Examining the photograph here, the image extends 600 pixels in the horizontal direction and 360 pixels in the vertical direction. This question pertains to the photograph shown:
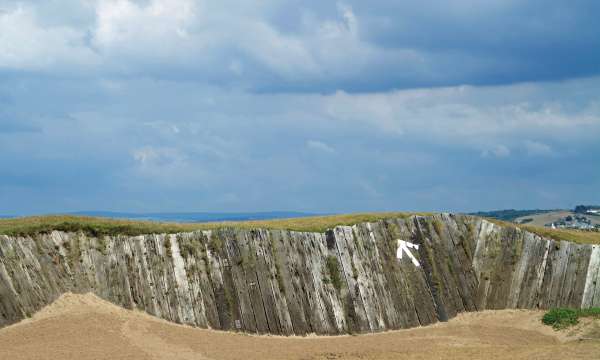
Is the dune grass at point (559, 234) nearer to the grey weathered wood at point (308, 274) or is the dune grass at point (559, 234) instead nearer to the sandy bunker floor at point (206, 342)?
the grey weathered wood at point (308, 274)

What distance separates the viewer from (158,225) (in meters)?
31.8

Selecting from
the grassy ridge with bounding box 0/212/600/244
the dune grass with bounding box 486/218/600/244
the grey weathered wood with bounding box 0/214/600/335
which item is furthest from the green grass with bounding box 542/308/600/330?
the grassy ridge with bounding box 0/212/600/244

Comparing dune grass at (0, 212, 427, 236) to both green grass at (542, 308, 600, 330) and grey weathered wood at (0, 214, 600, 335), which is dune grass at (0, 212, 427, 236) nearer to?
grey weathered wood at (0, 214, 600, 335)

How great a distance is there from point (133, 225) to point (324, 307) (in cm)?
885

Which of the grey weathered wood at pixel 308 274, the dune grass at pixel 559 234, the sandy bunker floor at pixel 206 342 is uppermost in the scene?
the dune grass at pixel 559 234

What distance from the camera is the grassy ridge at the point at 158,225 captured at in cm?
2865

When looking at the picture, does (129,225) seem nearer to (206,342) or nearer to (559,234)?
(206,342)

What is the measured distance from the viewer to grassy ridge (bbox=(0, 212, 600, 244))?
94.0ft

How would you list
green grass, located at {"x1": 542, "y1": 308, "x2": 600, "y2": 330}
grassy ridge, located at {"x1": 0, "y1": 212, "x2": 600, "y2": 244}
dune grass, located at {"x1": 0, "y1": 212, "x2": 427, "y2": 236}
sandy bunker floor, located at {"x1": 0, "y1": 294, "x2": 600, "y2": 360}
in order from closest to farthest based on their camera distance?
sandy bunker floor, located at {"x1": 0, "y1": 294, "x2": 600, "y2": 360} < dune grass, located at {"x1": 0, "y1": 212, "x2": 427, "y2": 236} < grassy ridge, located at {"x1": 0, "y1": 212, "x2": 600, "y2": 244} < green grass, located at {"x1": 542, "y1": 308, "x2": 600, "y2": 330}

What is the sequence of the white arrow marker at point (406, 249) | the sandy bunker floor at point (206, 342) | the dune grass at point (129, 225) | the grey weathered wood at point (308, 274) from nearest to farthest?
the sandy bunker floor at point (206, 342)
the grey weathered wood at point (308, 274)
the dune grass at point (129, 225)
the white arrow marker at point (406, 249)

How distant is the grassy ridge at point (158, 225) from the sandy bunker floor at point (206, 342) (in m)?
3.10

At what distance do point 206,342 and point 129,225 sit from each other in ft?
21.3

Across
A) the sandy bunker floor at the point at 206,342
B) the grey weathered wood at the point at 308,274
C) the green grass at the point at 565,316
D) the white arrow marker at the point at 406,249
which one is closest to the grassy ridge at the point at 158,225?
the grey weathered wood at the point at 308,274

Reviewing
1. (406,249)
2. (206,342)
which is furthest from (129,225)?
(406,249)
